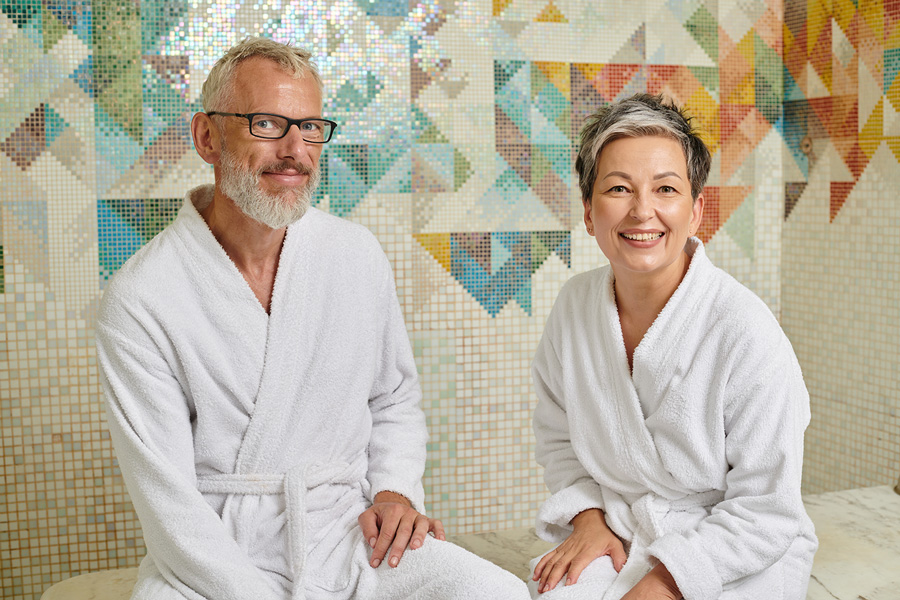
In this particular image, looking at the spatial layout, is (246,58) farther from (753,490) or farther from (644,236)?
(753,490)

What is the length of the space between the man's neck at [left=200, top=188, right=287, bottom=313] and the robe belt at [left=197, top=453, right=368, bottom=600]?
12.5 inches

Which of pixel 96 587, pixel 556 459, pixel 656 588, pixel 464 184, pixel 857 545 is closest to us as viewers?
pixel 656 588

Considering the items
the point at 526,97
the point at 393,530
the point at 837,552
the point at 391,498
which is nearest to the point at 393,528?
the point at 393,530

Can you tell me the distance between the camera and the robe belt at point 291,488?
4.90 ft

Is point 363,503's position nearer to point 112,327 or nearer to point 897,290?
point 112,327

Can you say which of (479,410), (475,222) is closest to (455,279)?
(475,222)

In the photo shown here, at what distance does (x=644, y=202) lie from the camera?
1.48 metres

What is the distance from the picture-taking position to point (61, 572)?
2.41m

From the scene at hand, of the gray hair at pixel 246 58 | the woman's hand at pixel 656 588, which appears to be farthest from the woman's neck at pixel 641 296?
the gray hair at pixel 246 58

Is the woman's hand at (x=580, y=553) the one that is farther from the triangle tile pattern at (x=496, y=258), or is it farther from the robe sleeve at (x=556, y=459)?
the triangle tile pattern at (x=496, y=258)

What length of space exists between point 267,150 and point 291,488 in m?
0.62

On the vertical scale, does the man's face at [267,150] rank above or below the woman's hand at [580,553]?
above

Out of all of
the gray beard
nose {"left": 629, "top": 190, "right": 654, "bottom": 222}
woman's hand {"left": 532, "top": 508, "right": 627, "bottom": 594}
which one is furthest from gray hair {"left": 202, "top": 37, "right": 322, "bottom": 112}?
woman's hand {"left": 532, "top": 508, "right": 627, "bottom": 594}

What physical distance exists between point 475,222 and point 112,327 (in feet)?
4.46
